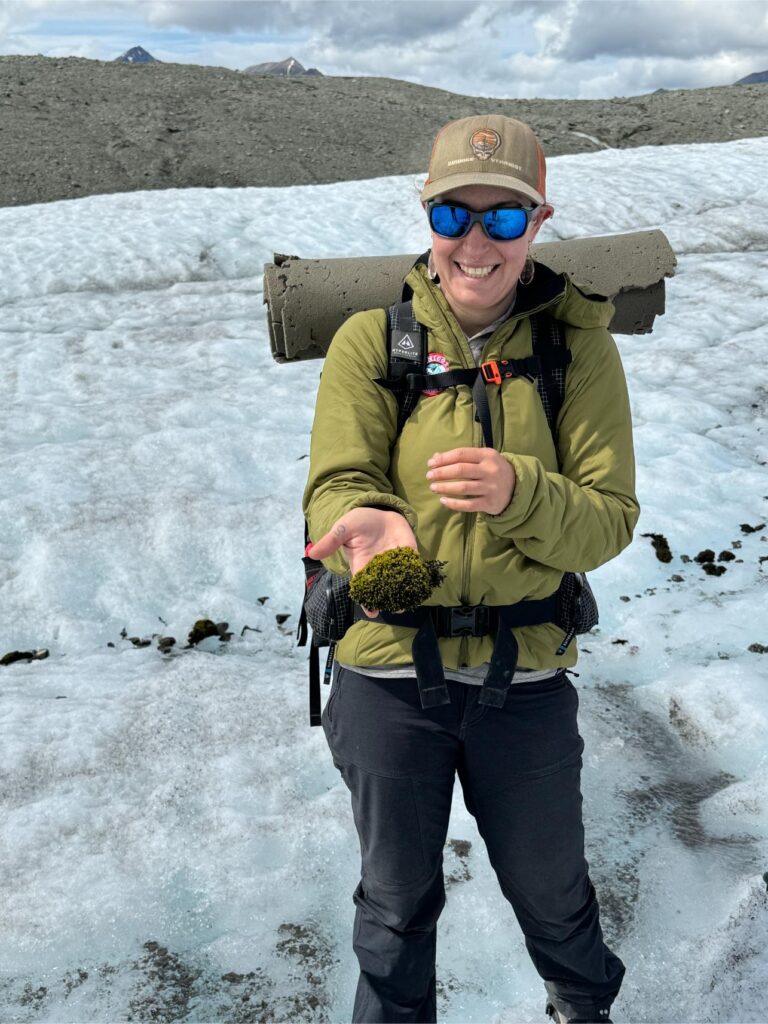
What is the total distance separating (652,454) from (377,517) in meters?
6.17

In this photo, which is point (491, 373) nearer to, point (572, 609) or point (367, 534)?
point (367, 534)

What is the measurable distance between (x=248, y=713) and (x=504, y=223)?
3.19 m

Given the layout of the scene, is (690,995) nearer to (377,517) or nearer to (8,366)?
(377,517)

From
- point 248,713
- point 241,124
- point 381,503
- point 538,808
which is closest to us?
point 381,503

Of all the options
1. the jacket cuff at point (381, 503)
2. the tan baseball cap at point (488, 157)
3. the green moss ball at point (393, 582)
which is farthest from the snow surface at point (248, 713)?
the tan baseball cap at point (488, 157)

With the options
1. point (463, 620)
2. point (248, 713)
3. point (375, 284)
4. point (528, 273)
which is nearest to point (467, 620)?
point (463, 620)

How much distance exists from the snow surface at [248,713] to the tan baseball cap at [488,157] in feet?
9.32

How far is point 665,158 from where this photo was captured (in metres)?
16.4

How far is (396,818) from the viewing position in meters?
2.45

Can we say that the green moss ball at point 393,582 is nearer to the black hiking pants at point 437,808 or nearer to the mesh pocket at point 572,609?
the black hiking pants at point 437,808

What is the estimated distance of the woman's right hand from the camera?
2.12 m

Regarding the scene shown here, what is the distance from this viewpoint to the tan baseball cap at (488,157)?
2357 mm

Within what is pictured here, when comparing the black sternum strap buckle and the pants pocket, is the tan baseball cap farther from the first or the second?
the pants pocket

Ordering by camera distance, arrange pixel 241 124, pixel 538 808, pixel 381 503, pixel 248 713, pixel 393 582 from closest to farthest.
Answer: pixel 393 582, pixel 381 503, pixel 538 808, pixel 248 713, pixel 241 124
